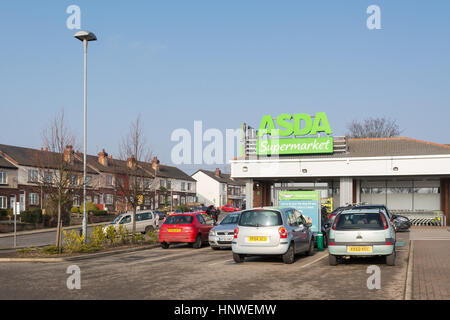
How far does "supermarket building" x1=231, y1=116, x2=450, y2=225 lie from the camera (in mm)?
35438

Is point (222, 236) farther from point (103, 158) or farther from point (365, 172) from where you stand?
point (103, 158)

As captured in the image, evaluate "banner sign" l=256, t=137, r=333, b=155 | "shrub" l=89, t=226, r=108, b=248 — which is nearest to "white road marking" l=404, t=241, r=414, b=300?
"shrub" l=89, t=226, r=108, b=248

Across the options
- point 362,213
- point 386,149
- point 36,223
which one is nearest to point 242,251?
point 362,213

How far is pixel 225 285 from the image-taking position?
34.3 ft

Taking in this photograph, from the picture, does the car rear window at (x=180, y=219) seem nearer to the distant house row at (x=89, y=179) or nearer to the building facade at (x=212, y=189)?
the distant house row at (x=89, y=179)

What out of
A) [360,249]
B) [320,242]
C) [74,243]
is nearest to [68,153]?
[74,243]

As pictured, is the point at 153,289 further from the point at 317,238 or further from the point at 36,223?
the point at 36,223

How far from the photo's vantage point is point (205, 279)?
11.4m

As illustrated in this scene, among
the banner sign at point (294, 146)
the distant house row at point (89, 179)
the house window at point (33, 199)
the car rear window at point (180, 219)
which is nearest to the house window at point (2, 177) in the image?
the distant house row at point (89, 179)

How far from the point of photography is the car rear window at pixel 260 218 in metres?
14.3

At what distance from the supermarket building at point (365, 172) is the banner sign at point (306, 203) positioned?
1493 centimetres

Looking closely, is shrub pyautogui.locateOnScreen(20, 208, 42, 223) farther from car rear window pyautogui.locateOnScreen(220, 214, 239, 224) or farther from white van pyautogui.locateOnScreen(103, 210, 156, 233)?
car rear window pyautogui.locateOnScreen(220, 214, 239, 224)

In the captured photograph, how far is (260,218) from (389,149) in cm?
2718
